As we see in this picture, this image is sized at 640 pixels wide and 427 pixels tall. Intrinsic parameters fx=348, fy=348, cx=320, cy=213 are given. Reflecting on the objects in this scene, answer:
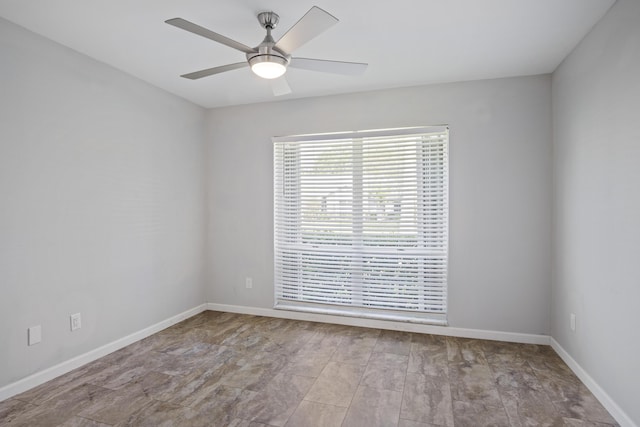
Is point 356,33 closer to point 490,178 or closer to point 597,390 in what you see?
point 490,178

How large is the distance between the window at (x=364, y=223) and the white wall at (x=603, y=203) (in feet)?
3.25

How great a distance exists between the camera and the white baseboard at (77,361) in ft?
7.63

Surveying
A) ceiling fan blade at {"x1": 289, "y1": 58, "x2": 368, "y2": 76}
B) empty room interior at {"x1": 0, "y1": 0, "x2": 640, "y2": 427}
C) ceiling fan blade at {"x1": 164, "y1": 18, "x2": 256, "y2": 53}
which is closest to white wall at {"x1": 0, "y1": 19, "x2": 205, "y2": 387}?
empty room interior at {"x1": 0, "y1": 0, "x2": 640, "y2": 427}

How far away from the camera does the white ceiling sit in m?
2.12

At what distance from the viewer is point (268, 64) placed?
2090 mm

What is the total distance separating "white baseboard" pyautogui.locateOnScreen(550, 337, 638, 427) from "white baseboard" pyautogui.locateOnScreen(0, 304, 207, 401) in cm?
368

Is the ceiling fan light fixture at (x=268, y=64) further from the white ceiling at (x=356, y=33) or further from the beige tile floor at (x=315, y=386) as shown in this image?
the beige tile floor at (x=315, y=386)

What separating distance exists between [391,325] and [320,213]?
1.40 m

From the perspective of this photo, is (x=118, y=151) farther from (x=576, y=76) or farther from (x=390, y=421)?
(x=576, y=76)

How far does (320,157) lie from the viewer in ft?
12.6

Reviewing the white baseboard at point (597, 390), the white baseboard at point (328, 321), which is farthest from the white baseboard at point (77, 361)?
the white baseboard at point (597, 390)

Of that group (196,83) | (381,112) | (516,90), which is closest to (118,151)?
(196,83)

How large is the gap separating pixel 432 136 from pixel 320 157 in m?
1.19

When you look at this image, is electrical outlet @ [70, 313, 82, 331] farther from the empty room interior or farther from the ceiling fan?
the ceiling fan
